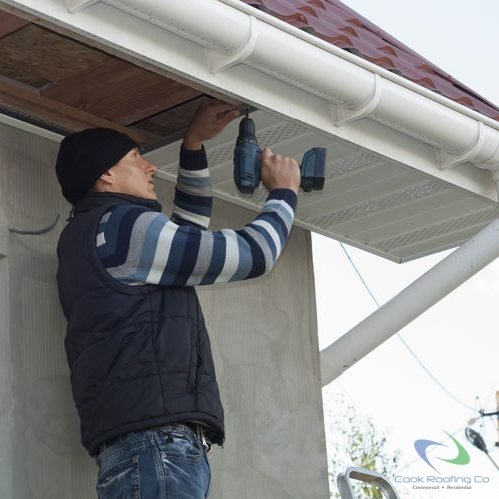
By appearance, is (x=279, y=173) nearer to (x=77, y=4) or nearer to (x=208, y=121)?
(x=208, y=121)

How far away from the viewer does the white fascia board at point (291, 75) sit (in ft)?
13.0

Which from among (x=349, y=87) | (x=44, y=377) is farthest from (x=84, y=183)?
(x=349, y=87)

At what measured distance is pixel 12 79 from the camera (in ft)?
15.2

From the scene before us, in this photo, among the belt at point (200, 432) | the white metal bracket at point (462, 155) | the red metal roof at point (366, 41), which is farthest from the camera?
the white metal bracket at point (462, 155)

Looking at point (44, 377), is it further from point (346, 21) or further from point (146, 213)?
point (346, 21)

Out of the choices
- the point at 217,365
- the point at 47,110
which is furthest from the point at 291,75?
the point at 217,365

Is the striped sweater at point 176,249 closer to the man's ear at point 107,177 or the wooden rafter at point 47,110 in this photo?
the man's ear at point 107,177

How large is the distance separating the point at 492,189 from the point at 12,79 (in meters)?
2.12

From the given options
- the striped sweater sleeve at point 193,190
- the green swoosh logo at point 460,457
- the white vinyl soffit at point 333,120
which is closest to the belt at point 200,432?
the striped sweater sleeve at point 193,190

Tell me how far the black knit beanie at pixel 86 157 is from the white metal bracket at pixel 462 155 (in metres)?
1.38

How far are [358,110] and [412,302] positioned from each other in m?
1.20

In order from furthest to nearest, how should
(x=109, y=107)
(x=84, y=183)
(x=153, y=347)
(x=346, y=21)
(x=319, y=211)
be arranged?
(x=319, y=211)
(x=346, y=21)
(x=109, y=107)
(x=84, y=183)
(x=153, y=347)

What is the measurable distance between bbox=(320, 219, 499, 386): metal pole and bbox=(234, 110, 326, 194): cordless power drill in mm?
1187

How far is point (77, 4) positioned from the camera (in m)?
3.85
